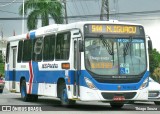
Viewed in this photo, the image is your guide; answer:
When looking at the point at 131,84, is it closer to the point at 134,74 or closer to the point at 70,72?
the point at 134,74

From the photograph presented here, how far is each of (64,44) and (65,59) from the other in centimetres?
62

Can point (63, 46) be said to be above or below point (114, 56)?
above

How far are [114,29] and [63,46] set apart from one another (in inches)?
88.4

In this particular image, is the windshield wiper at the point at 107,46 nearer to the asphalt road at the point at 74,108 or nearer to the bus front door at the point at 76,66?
the bus front door at the point at 76,66

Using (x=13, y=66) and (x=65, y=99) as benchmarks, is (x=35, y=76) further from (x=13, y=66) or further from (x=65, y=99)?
(x=65, y=99)

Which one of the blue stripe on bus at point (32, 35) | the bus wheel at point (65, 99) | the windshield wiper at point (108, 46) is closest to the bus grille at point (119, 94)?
the windshield wiper at point (108, 46)

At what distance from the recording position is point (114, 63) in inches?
734

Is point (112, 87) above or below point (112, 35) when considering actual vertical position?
below

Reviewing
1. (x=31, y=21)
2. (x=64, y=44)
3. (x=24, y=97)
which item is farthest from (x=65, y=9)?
(x=64, y=44)

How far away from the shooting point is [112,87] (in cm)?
1856

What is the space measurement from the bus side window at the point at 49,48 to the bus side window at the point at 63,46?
54 centimetres

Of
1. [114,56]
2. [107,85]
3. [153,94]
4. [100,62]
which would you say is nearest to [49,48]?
[100,62]

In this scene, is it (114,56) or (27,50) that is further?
(27,50)

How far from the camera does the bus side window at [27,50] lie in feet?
79.5
